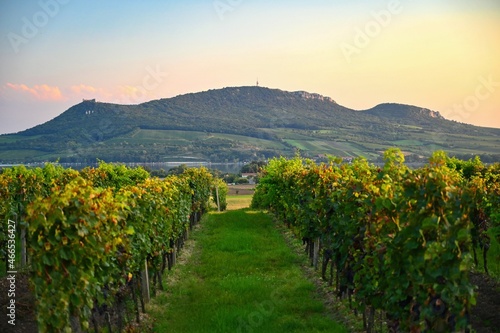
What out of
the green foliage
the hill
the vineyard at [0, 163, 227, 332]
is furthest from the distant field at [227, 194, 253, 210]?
the hill

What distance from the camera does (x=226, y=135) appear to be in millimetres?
168000

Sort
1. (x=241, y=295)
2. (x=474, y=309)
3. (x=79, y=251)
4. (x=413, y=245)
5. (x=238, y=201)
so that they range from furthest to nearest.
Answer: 1. (x=238, y=201)
2. (x=241, y=295)
3. (x=474, y=309)
4. (x=79, y=251)
5. (x=413, y=245)

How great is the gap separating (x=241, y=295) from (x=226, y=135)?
157m

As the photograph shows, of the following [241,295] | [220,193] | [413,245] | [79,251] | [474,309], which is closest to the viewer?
[413,245]

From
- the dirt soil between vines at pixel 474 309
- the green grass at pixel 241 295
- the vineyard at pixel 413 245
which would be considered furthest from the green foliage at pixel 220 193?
the vineyard at pixel 413 245

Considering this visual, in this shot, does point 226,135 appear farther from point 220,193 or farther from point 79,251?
point 79,251

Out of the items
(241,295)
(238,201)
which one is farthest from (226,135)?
(241,295)

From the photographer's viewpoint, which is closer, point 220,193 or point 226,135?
point 220,193

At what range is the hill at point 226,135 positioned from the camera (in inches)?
5025

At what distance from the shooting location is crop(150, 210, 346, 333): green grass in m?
9.38

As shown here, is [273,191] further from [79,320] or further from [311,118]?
[311,118]

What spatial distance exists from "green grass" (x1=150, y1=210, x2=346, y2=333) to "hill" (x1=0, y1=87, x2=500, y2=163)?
317 feet

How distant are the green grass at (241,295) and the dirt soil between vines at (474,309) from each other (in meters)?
2.30

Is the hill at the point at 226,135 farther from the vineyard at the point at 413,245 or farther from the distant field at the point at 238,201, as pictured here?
the vineyard at the point at 413,245
